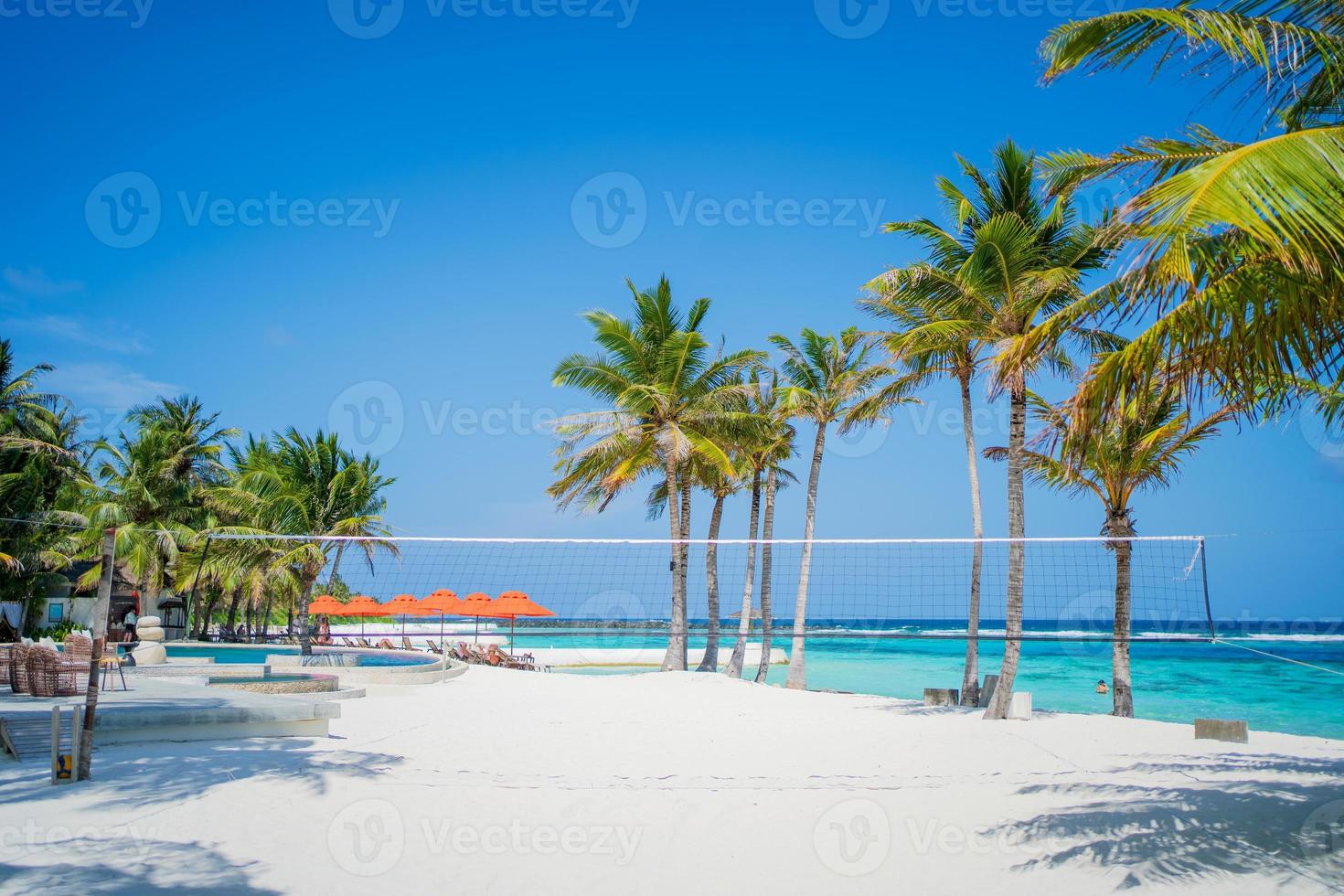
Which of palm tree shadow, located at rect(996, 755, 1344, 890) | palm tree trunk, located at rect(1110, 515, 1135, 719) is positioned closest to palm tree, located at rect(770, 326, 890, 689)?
palm tree trunk, located at rect(1110, 515, 1135, 719)

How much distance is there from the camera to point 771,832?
5801mm

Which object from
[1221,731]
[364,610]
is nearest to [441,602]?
[364,610]

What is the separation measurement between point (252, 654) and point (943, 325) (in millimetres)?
18916

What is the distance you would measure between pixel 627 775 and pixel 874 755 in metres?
2.74

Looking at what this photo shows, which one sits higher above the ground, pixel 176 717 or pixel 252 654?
pixel 176 717

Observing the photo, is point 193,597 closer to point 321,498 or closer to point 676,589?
point 321,498

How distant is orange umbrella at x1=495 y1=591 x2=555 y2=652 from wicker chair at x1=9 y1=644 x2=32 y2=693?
1320 cm

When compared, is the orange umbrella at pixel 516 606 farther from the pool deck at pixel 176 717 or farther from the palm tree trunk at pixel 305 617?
the pool deck at pixel 176 717

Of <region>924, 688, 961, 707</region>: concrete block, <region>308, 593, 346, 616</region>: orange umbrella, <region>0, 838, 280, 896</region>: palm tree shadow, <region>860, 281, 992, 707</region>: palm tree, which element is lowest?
<region>924, 688, 961, 707</region>: concrete block

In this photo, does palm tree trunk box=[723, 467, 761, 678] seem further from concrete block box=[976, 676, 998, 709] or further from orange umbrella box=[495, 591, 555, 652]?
concrete block box=[976, 676, 998, 709]

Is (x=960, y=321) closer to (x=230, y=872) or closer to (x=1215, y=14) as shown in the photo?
(x=1215, y=14)

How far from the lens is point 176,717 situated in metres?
8.00

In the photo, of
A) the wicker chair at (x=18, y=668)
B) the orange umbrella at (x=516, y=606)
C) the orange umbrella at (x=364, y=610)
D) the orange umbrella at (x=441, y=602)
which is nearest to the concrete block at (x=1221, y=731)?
the wicker chair at (x=18, y=668)

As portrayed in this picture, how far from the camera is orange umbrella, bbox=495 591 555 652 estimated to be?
2314 centimetres
